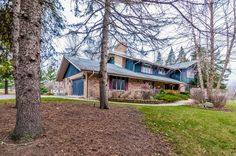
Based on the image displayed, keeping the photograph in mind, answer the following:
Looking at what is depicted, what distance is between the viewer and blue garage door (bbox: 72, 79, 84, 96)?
2202 cm

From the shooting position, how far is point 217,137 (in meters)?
6.89

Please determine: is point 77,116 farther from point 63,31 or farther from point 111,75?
point 111,75

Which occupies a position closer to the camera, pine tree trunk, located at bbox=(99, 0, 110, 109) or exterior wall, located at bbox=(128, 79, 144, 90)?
pine tree trunk, located at bbox=(99, 0, 110, 109)

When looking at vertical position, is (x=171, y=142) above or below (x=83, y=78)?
below

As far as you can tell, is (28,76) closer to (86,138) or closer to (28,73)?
(28,73)

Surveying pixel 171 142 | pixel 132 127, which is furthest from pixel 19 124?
pixel 171 142

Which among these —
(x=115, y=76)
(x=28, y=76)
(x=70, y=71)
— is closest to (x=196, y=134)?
(x=28, y=76)

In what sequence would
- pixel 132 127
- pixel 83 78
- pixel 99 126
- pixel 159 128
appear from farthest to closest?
pixel 83 78 → pixel 159 128 → pixel 132 127 → pixel 99 126

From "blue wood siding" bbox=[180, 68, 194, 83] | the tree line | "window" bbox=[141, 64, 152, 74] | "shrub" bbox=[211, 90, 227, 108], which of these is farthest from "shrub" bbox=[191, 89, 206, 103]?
"blue wood siding" bbox=[180, 68, 194, 83]

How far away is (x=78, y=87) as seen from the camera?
23016 millimetres

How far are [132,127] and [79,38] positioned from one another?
435 cm

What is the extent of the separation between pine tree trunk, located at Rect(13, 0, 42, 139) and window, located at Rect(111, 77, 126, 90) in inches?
749

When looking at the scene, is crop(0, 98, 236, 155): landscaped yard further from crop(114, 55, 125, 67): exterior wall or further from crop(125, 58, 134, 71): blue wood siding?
crop(114, 55, 125, 67): exterior wall

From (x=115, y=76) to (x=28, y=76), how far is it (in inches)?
753
